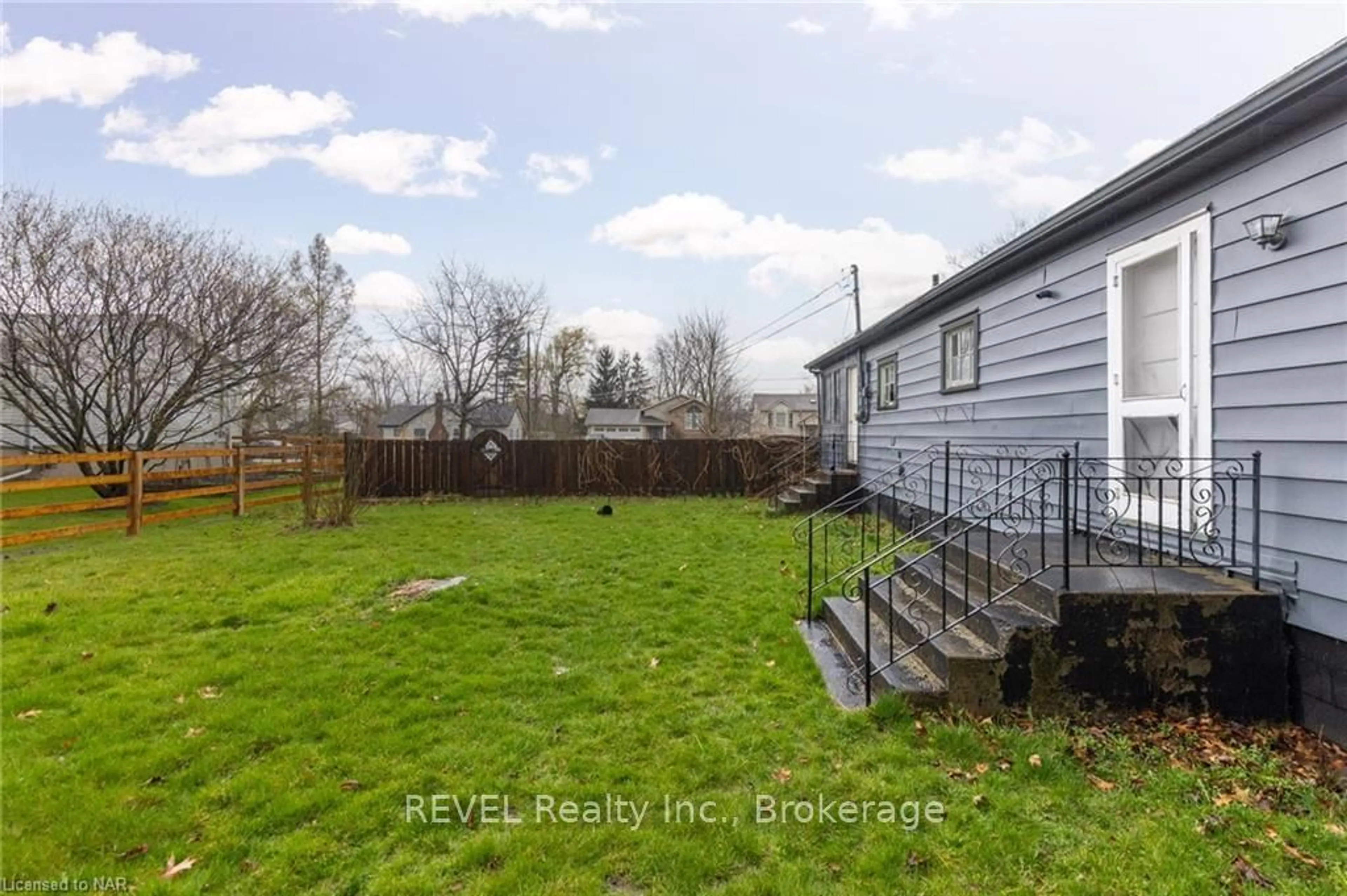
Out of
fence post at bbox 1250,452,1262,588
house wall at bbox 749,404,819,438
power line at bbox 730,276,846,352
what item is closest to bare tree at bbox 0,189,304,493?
fence post at bbox 1250,452,1262,588

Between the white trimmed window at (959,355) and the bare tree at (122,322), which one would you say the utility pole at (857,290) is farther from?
the bare tree at (122,322)

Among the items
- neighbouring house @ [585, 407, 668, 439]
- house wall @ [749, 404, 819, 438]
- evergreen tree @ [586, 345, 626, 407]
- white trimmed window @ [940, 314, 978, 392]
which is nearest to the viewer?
white trimmed window @ [940, 314, 978, 392]

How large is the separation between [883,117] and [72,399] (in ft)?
49.7

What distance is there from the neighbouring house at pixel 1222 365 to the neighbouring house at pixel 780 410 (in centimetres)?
4087

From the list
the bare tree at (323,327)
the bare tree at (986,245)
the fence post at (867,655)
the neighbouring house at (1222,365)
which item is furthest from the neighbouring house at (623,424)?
the fence post at (867,655)

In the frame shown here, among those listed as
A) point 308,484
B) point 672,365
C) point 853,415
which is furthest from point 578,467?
point 672,365

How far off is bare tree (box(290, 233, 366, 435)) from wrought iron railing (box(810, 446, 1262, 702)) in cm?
1385

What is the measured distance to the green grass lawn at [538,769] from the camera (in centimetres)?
207

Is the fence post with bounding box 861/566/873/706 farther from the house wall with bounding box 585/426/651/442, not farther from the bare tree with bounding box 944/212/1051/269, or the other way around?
the house wall with bounding box 585/426/651/442

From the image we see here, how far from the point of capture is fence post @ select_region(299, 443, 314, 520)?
9461mm

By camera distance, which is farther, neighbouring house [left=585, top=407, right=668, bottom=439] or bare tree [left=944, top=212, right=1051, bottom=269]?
neighbouring house [left=585, top=407, right=668, bottom=439]

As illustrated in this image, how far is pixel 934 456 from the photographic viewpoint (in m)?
7.46

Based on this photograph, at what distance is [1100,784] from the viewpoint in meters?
2.54

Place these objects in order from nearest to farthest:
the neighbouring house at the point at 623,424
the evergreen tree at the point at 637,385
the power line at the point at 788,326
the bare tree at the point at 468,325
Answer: the power line at the point at 788,326, the bare tree at the point at 468,325, the neighbouring house at the point at 623,424, the evergreen tree at the point at 637,385
